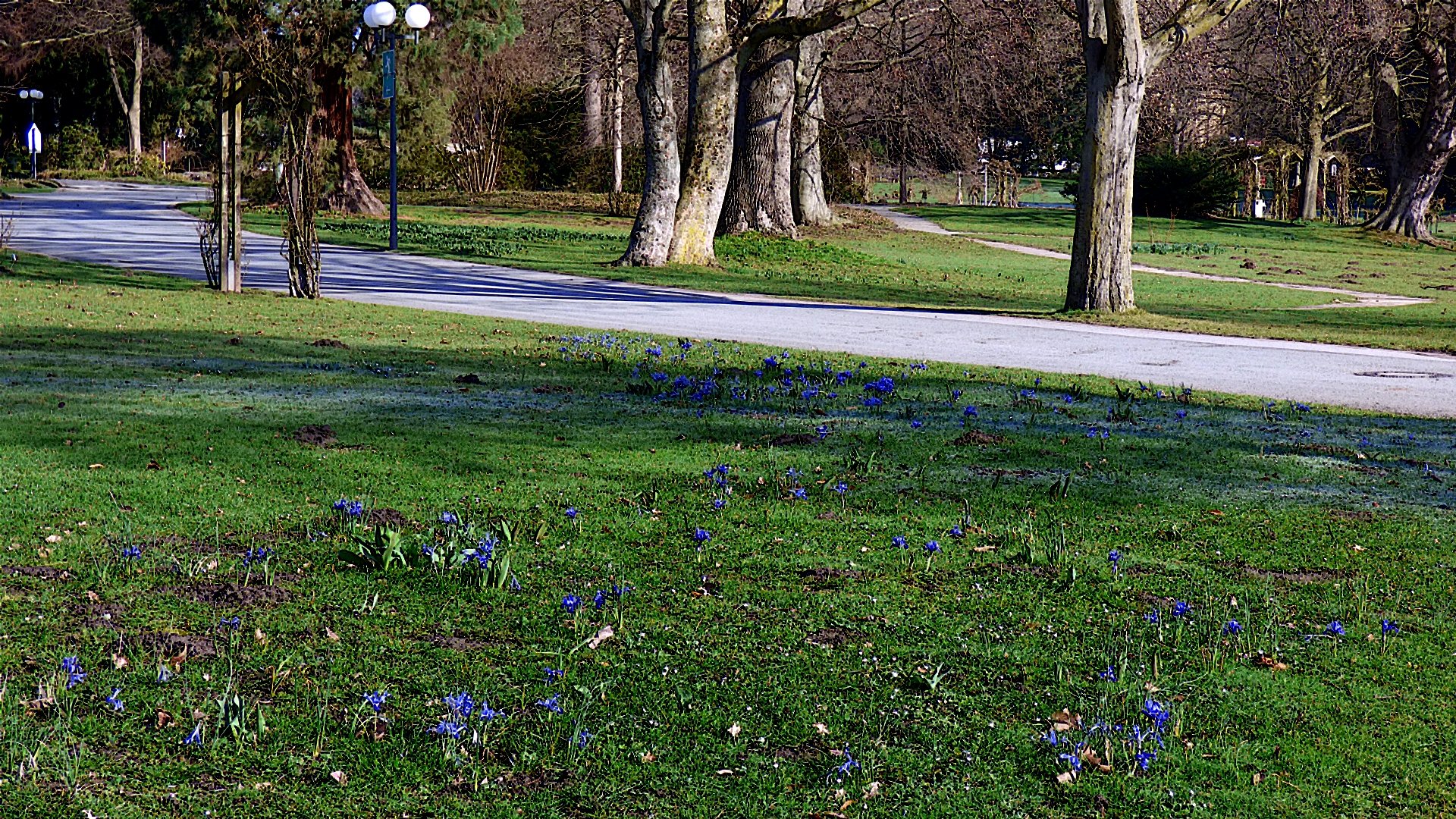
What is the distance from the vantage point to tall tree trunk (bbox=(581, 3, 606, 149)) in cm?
3438

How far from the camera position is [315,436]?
6742mm

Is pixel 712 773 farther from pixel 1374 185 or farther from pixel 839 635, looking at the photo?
pixel 1374 185

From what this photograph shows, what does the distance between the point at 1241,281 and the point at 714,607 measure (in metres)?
23.3

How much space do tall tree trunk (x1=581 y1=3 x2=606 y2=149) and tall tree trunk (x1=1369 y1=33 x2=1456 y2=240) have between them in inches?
844

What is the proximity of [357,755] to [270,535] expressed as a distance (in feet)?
6.36

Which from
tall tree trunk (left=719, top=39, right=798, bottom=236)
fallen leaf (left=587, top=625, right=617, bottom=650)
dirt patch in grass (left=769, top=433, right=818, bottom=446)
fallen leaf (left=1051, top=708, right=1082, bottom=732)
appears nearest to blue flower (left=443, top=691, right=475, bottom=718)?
fallen leaf (left=587, top=625, right=617, bottom=650)

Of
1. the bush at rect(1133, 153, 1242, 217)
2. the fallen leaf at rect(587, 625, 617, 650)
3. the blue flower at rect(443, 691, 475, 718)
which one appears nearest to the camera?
the blue flower at rect(443, 691, 475, 718)

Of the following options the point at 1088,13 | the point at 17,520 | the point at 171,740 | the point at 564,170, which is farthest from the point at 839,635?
the point at 564,170

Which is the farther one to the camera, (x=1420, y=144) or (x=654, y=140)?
(x=1420, y=144)

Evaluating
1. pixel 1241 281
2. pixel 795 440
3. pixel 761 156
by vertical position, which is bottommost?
pixel 795 440

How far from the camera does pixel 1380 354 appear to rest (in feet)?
43.3

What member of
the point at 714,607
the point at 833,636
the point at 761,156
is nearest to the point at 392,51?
the point at 761,156

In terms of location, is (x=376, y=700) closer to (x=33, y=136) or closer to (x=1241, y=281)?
(x=1241, y=281)

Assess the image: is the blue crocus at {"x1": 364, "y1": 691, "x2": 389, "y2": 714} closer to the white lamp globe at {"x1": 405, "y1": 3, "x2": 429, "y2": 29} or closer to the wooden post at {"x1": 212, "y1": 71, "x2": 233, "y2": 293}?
the wooden post at {"x1": 212, "y1": 71, "x2": 233, "y2": 293}
